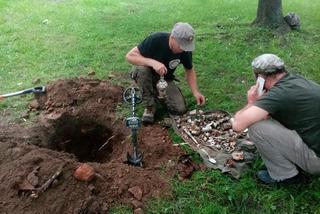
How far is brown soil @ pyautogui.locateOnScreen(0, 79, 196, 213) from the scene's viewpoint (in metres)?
3.52

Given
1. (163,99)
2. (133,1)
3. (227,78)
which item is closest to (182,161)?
(163,99)

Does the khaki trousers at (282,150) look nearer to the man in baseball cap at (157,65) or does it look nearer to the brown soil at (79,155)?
the brown soil at (79,155)

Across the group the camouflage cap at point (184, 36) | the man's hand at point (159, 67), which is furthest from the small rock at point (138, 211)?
the camouflage cap at point (184, 36)

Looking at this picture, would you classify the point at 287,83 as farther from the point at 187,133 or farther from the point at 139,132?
the point at 139,132

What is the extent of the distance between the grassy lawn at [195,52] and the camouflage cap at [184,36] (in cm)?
95

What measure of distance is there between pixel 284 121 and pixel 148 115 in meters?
1.66

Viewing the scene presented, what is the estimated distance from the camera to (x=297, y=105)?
3.38m

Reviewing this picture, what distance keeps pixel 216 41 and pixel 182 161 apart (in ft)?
10.9

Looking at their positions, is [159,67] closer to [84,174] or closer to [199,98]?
[199,98]

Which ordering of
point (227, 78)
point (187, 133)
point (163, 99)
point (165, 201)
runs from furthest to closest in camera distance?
point (227, 78) → point (163, 99) → point (187, 133) → point (165, 201)

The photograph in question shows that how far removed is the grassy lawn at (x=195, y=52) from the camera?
12.1ft

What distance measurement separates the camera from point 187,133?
15.0 feet

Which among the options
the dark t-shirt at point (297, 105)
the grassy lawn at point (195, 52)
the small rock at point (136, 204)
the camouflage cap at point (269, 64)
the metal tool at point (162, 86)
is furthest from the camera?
the metal tool at point (162, 86)

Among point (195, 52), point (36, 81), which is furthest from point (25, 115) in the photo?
point (195, 52)
